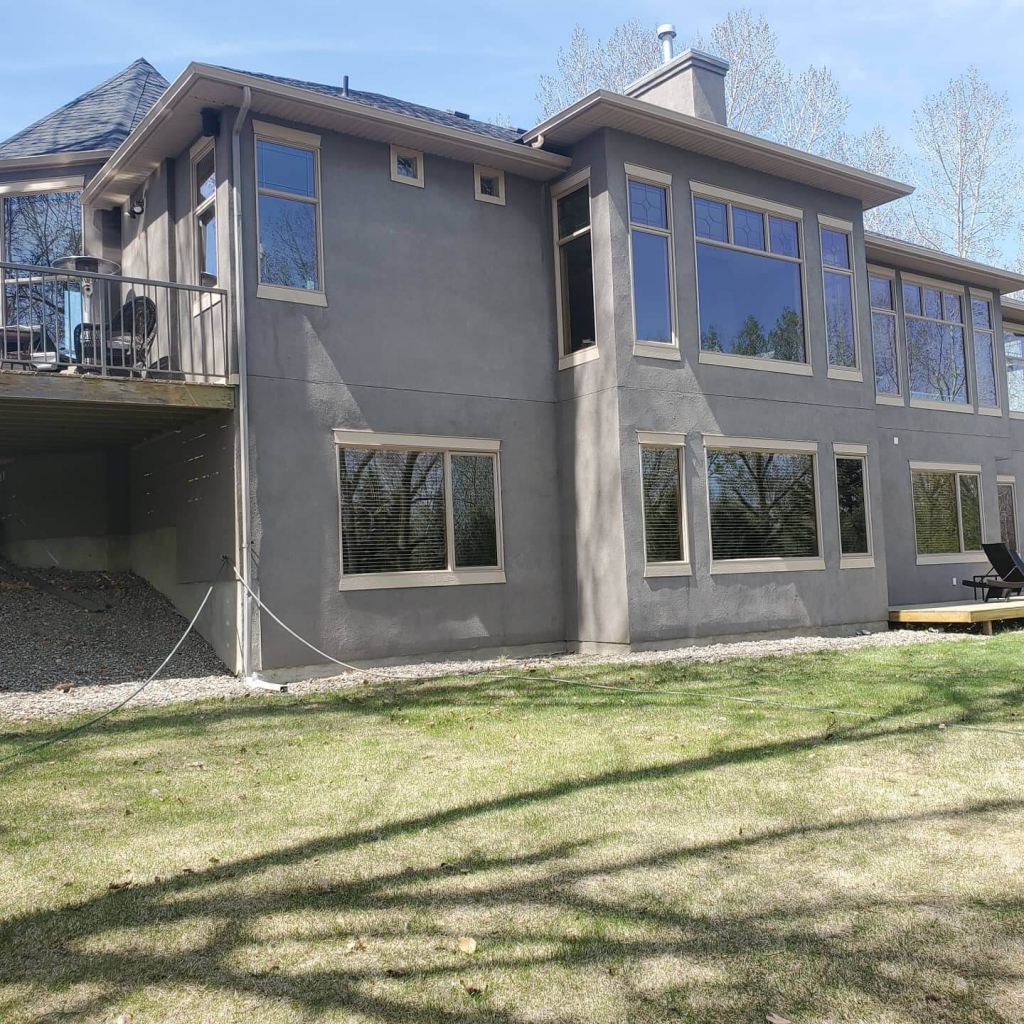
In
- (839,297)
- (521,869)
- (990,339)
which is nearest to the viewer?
(521,869)

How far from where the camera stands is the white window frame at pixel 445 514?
10758 mm

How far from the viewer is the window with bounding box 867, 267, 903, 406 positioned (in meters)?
16.8

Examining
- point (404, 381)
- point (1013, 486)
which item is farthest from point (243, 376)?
point (1013, 486)

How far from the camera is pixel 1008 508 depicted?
19.0m

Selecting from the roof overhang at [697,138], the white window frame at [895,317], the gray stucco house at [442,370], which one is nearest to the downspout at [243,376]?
the gray stucco house at [442,370]

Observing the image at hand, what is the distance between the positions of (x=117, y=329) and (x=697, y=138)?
7.59 metres

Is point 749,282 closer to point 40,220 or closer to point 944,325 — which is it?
point 944,325

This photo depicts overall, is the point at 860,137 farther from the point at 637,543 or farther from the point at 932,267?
the point at 637,543

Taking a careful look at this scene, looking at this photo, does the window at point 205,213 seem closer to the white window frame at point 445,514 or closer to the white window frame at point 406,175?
the white window frame at point 406,175

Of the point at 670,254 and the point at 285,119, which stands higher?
the point at 285,119

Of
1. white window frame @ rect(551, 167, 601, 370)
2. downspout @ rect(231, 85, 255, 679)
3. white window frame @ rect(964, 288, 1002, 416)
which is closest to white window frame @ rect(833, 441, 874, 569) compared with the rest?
white window frame @ rect(551, 167, 601, 370)

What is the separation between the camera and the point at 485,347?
12047 millimetres

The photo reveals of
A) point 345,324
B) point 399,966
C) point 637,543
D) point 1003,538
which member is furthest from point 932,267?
point 399,966

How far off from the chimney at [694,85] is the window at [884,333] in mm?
4295
